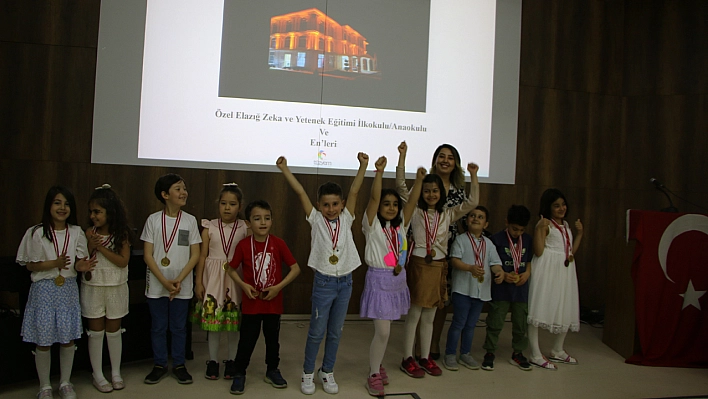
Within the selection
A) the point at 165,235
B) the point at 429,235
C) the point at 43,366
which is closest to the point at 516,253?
the point at 429,235

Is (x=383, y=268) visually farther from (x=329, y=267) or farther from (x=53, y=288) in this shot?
(x=53, y=288)

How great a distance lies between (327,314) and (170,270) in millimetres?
954

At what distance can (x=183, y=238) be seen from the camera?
9.95 ft

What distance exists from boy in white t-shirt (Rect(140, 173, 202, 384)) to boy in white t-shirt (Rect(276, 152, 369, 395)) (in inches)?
28.0

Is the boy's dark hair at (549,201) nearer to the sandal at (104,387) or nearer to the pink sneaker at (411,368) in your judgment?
the pink sneaker at (411,368)

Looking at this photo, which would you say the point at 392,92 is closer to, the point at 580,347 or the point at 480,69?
the point at 480,69

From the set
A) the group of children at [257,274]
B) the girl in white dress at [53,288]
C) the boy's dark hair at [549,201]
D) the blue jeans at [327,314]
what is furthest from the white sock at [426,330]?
the girl in white dress at [53,288]

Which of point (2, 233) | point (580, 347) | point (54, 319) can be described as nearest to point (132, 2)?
point (2, 233)

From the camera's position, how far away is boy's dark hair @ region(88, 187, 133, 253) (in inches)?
111

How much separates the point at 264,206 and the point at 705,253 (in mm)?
3144

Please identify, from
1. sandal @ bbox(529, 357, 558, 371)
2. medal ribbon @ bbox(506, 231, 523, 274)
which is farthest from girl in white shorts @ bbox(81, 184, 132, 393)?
sandal @ bbox(529, 357, 558, 371)

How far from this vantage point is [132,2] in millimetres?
4230

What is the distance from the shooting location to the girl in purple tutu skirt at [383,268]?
3021mm

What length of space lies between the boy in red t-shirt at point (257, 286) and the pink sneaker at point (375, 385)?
49 centimetres
